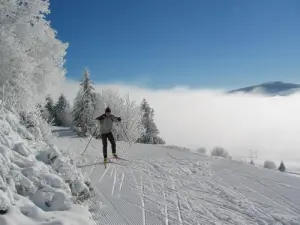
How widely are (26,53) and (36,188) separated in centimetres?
835

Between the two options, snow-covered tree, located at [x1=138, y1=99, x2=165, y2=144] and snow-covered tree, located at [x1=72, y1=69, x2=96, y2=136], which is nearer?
snow-covered tree, located at [x1=72, y1=69, x2=96, y2=136]

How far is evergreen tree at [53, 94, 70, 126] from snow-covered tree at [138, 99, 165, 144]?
68.8ft

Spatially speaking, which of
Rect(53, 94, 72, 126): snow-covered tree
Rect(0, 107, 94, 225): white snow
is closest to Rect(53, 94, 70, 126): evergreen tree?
Rect(53, 94, 72, 126): snow-covered tree

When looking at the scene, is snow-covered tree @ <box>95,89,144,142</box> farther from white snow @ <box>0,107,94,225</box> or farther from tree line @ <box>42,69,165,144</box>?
white snow @ <box>0,107,94,225</box>

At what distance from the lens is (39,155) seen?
851 centimetres

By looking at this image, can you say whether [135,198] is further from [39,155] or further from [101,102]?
[101,102]

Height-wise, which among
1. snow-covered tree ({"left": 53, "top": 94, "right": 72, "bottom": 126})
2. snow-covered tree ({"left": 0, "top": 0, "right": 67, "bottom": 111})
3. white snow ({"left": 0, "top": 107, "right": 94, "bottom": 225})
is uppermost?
snow-covered tree ({"left": 53, "top": 94, "right": 72, "bottom": 126})

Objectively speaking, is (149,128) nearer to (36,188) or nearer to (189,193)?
(189,193)

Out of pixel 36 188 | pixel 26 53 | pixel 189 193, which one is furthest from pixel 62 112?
pixel 36 188

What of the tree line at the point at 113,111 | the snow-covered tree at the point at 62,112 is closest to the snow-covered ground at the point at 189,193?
the tree line at the point at 113,111

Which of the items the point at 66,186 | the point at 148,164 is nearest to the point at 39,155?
the point at 66,186

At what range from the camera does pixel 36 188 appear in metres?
6.79

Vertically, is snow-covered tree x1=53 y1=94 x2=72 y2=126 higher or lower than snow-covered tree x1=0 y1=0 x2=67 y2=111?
higher

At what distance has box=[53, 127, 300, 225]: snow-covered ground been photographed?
25.8ft
